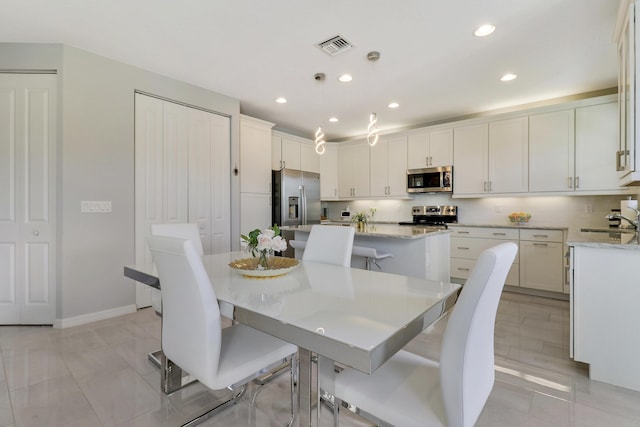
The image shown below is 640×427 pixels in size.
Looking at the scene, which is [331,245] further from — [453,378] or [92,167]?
[92,167]

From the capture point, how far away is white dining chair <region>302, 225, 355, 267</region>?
207 centimetres

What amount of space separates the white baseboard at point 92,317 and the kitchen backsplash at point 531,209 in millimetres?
4167

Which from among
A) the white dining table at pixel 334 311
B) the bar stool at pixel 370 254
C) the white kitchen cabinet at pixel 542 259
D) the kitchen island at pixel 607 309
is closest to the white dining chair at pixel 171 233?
the white dining table at pixel 334 311

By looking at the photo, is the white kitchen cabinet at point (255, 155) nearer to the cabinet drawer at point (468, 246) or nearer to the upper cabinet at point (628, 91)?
the cabinet drawer at point (468, 246)

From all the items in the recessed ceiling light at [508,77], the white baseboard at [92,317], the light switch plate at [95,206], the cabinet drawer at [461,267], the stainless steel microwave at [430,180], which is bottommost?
the white baseboard at [92,317]

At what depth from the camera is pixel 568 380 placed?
6.23 ft

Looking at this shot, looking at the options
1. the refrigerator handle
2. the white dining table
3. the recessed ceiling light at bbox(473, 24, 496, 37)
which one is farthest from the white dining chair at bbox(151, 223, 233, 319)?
the recessed ceiling light at bbox(473, 24, 496, 37)

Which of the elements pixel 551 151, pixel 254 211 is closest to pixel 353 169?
pixel 254 211

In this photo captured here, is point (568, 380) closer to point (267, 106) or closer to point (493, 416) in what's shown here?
point (493, 416)

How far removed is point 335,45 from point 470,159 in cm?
283

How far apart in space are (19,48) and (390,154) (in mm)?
4749

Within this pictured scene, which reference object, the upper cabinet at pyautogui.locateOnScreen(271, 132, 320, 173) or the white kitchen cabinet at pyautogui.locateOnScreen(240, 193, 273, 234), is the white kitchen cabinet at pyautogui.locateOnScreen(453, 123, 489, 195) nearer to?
the upper cabinet at pyautogui.locateOnScreen(271, 132, 320, 173)

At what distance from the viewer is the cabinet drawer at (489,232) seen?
3.91 metres

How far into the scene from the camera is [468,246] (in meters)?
4.24
